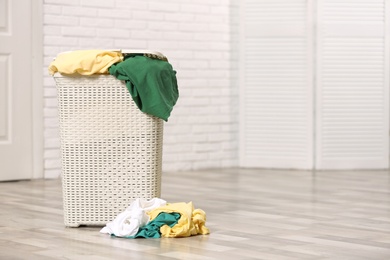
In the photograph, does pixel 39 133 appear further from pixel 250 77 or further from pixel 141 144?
pixel 141 144

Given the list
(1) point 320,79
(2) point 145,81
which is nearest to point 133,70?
(2) point 145,81

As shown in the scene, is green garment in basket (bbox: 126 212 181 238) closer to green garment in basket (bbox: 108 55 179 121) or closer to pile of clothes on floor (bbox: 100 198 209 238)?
pile of clothes on floor (bbox: 100 198 209 238)

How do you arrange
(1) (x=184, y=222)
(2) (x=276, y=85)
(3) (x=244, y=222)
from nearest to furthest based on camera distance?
(1) (x=184, y=222), (3) (x=244, y=222), (2) (x=276, y=85)

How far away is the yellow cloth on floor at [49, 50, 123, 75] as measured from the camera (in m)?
3.59

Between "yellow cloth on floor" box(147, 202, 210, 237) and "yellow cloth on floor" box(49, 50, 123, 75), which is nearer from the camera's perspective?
"yellow cloth on floor" box(147, 202, 210, 237)

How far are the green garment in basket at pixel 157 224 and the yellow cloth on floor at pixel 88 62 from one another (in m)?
0.64

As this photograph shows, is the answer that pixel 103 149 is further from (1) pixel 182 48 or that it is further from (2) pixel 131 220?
(1) pixel 182 48

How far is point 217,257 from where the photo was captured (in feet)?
9.91

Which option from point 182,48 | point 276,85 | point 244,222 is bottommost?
point 244,222

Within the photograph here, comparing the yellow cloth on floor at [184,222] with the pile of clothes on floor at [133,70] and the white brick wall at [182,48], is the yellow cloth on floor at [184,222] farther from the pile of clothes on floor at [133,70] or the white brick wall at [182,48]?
the white brick wall at [182,48]

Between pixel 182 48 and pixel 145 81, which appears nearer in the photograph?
pixel 145 81

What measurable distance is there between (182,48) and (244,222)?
2572 mm

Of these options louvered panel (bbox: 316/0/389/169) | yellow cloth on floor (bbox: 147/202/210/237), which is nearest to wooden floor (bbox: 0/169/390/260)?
yellow cloth on floor (bbox: 147/202/210/237)

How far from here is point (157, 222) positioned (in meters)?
3.48
